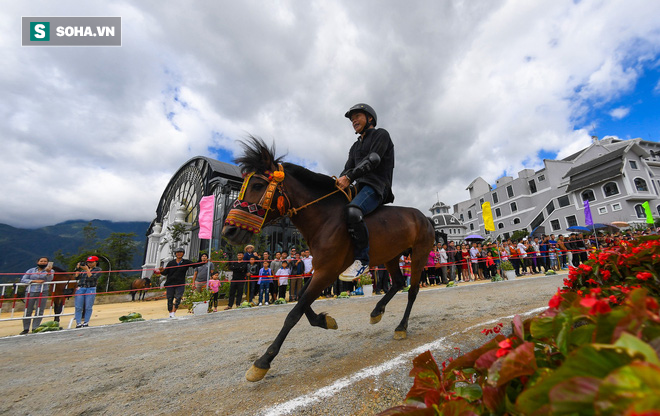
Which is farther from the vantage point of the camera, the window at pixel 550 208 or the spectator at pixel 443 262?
the window at pixel 550 208

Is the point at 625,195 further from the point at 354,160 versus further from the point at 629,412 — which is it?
the point at 629,412

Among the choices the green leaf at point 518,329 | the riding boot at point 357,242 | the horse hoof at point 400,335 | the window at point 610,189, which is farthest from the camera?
the window at point 610,189

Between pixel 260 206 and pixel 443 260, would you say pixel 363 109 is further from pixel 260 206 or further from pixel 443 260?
pixel 443 260

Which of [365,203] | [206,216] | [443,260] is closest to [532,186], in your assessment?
[443,260]

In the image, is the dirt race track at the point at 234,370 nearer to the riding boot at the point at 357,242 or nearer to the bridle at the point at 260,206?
the riding boot at the point at 357,242

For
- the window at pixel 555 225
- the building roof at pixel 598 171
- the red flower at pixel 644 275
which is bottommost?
the red flower at pixel 644 275

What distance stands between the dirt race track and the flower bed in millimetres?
1255

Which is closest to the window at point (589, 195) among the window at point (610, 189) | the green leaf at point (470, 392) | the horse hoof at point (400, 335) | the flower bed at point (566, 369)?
the window at point (610, 189)

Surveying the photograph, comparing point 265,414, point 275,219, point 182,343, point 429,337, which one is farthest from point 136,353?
point 429,337

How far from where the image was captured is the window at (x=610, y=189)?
3417cm

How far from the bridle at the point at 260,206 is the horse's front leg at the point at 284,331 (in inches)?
34.4

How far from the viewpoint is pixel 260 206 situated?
Answer: 3.16 m

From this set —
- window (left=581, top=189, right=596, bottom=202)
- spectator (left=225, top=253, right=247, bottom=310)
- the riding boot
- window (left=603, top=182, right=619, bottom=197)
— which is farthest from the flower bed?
window (left=581, top=189, right=596, bottom=202)

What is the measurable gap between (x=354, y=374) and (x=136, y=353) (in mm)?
3368
